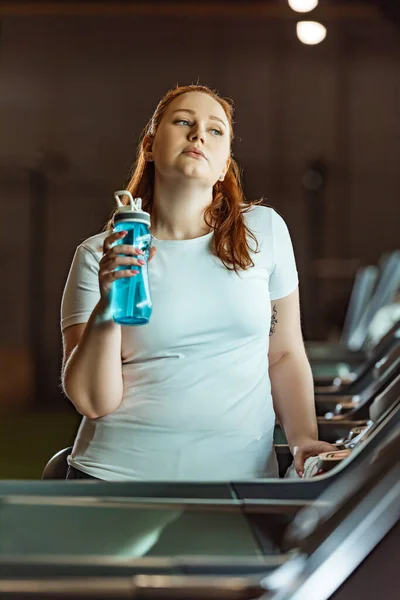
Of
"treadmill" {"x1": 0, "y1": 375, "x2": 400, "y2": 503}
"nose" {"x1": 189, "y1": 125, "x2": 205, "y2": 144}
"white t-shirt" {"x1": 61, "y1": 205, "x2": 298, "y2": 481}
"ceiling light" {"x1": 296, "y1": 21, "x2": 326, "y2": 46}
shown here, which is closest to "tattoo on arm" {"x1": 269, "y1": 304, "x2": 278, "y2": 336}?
"white t-shirt" {"x1": 61, "y1": 205, "x2": 298, "y2": 481}

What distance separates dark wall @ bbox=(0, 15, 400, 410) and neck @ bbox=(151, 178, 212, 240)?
9564mm

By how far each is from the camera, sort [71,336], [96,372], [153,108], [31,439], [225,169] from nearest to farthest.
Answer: [96,372]
[71,336]
[225,169]
[31,439]
[153,108]

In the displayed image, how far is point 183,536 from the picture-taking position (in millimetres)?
795

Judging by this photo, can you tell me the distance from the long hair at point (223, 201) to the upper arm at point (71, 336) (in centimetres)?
17

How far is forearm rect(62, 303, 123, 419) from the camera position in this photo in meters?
1.38

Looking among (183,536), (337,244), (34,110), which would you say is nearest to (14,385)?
(34,110)

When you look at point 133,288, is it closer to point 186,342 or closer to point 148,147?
point 186,342

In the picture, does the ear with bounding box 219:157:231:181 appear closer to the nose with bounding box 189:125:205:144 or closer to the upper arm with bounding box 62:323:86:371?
the nose with bounding box 189:125:205:144

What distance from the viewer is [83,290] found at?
1.52 m

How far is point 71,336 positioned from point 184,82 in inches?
395

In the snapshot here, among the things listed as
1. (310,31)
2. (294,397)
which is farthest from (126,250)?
(310,31)

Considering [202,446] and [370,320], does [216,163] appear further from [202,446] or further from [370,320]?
[370,320]

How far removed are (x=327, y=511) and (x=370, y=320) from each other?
5968 mm

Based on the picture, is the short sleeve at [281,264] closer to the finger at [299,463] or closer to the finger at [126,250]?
the finger at [299,463]
